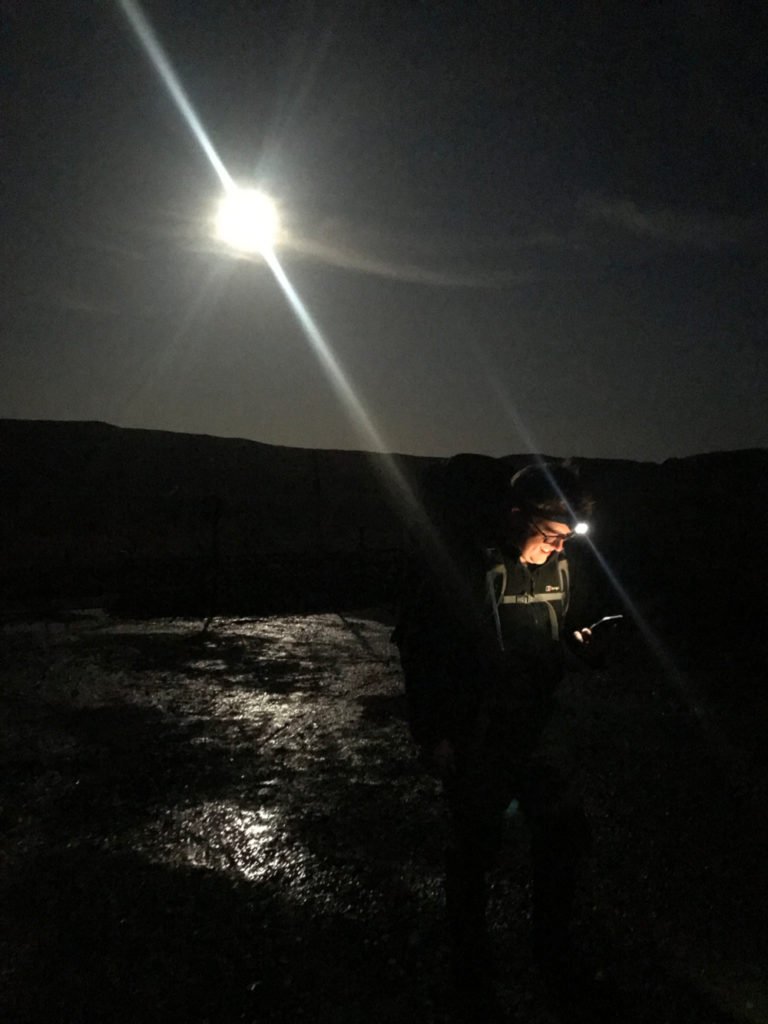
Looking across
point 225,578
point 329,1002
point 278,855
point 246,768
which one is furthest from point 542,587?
point 225,578

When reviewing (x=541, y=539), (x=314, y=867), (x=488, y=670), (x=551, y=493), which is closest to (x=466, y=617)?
(x=488, y=670)

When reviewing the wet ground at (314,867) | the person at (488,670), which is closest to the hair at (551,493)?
the person at (488,670)

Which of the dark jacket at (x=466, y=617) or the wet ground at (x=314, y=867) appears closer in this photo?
the dark jacket at (x=466, y=617)

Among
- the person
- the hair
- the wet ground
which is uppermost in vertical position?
the hair

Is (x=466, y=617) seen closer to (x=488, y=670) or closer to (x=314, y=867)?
(x=488, y=670)

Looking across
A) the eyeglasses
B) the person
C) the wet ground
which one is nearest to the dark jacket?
the person

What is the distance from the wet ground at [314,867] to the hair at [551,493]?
2.08 m

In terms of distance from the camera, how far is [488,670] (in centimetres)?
269

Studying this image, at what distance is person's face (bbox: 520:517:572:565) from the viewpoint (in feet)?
9.18

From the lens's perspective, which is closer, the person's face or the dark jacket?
the dark jacket

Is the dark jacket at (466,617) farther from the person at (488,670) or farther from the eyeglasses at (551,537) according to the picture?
the eyeglasses at (551,537)

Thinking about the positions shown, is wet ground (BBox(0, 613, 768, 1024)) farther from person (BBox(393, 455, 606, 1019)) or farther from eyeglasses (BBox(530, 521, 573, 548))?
eyeglasses (BBox(530, 521, 573, 548))

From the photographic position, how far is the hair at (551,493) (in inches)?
108

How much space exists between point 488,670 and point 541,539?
0.61 meters
